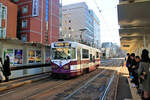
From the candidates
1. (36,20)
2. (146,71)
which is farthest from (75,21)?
(146,71)

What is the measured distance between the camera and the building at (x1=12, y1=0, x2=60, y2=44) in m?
31.6

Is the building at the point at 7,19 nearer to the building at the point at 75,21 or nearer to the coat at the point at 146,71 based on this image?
the coat at the point at 146,71

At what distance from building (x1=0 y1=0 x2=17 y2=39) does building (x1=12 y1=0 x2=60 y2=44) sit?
4174 mm

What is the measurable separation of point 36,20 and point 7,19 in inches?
329

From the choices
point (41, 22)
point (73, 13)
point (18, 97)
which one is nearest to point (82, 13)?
point (73, 13)

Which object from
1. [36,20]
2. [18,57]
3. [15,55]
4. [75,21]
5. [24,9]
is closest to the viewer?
[15,55]

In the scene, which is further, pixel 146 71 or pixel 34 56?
pixel 34 56

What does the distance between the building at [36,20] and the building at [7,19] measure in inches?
164

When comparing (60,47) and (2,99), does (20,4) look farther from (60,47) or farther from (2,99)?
(2,99)

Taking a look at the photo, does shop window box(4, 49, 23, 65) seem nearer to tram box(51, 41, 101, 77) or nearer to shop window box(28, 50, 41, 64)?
shop window box(28, 50, 41, 64)

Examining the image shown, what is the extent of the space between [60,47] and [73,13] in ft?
222

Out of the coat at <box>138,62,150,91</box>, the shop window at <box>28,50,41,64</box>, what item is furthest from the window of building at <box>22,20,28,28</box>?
the coat at <box>138,62,150,91</box>

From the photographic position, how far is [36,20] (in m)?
33.4

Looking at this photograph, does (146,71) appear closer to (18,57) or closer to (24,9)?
(18,57)
